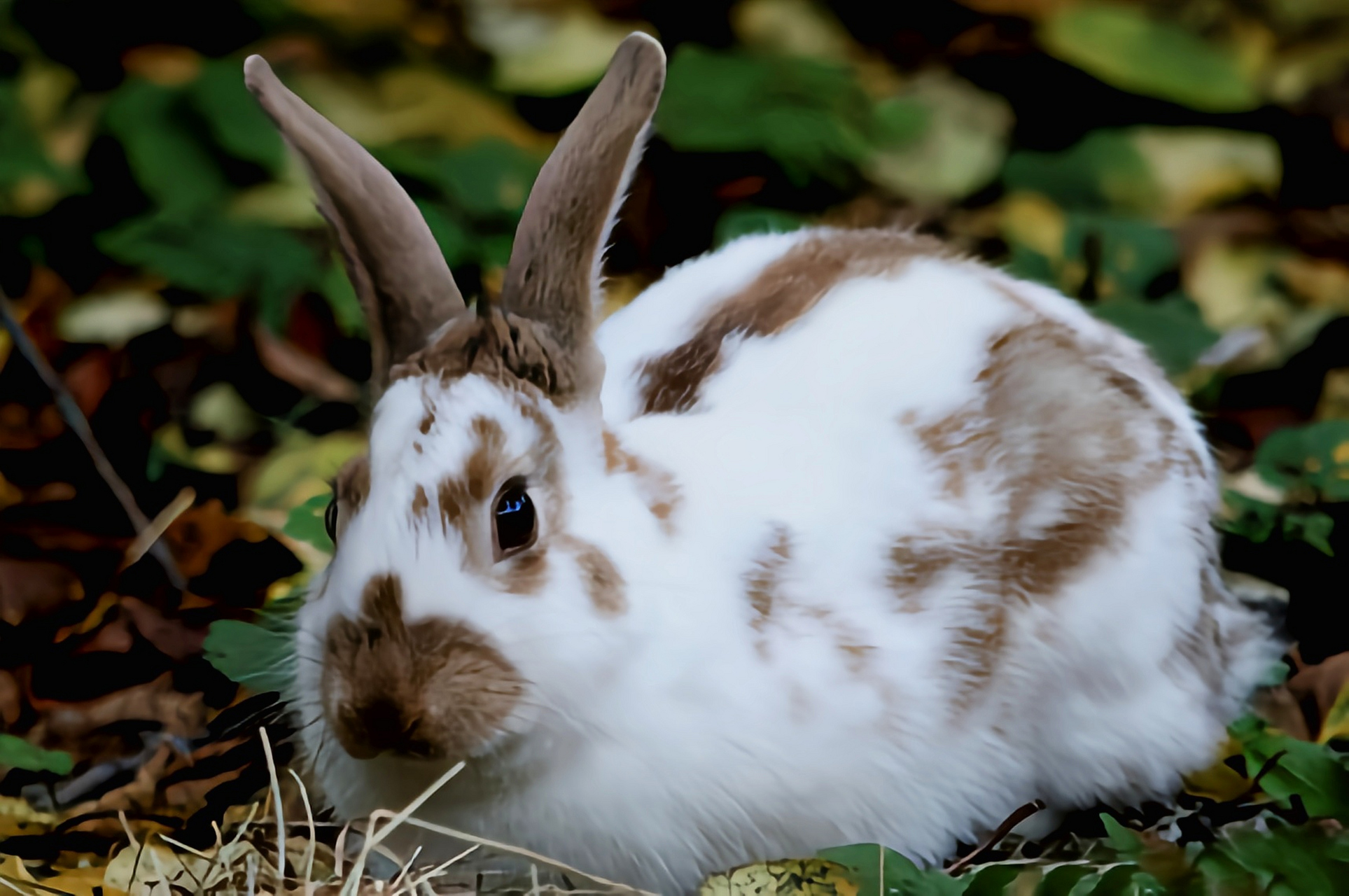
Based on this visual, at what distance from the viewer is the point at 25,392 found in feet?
6.75

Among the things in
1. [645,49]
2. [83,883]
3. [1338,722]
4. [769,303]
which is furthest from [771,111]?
[83,883]

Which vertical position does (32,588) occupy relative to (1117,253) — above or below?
below

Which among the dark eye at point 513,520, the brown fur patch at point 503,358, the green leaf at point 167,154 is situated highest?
the brown fur patch at point 503,358

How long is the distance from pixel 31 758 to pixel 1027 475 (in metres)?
→ 1.10

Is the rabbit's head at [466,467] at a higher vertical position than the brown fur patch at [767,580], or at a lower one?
higher

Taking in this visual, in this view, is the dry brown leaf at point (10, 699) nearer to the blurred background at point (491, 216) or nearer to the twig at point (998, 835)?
the blurred background at point (491, 216)

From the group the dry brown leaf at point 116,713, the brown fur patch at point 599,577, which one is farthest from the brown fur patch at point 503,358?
the dry brown leaf at point 116,713

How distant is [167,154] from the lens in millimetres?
2037

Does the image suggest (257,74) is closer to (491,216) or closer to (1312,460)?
(491,216)

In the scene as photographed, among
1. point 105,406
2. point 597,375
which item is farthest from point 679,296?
point 105,406

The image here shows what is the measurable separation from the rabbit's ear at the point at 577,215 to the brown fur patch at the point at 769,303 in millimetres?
279

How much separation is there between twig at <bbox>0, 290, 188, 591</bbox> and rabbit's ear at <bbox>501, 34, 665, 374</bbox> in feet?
2.78

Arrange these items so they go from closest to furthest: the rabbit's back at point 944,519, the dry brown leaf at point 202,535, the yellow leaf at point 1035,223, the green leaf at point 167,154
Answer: the rabbit's back at point 944,519
the dry brown leaf at point 202,535
the green leaf at point 167,154
the yellow leaf at point 1035,223

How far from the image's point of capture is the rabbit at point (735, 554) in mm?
1082
